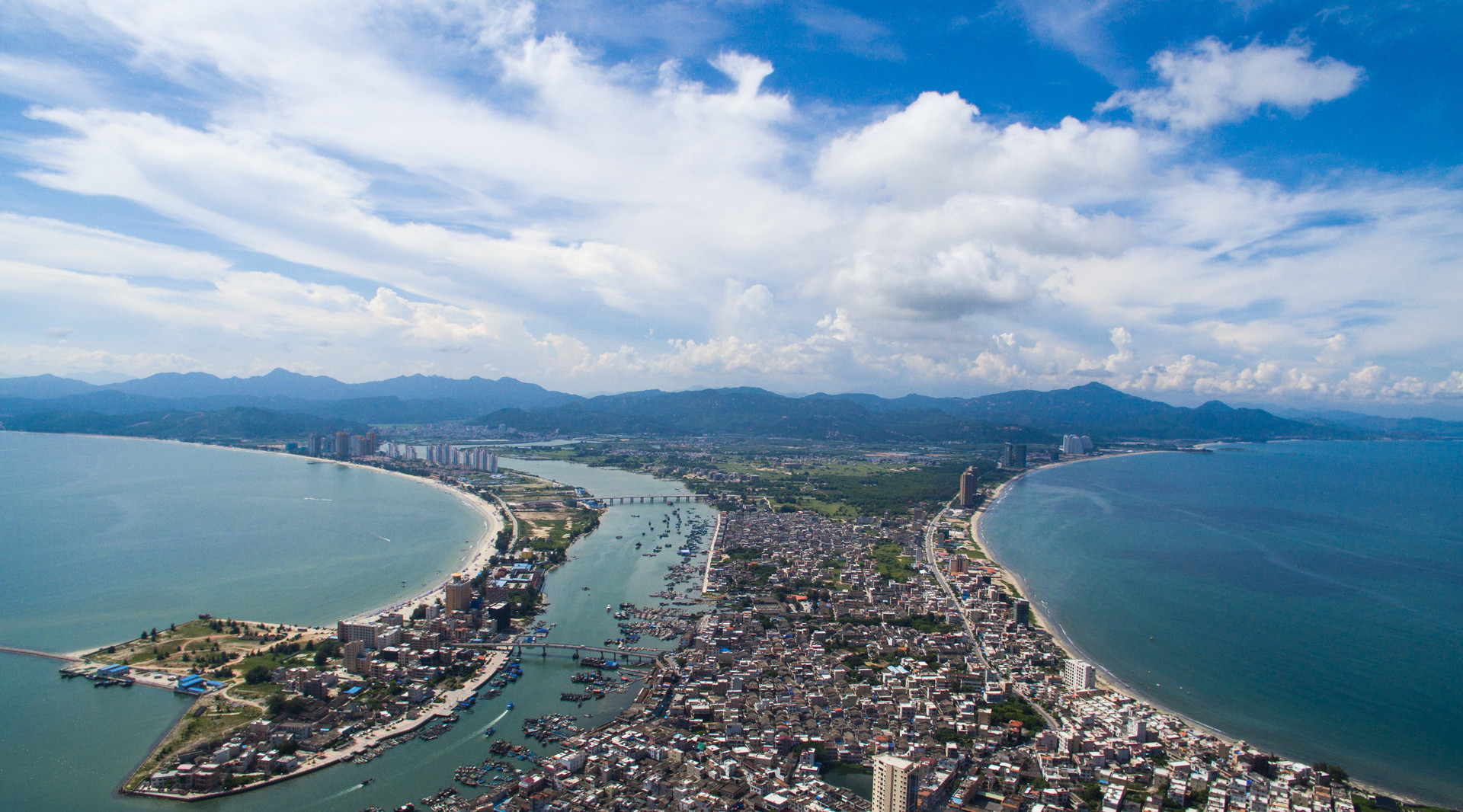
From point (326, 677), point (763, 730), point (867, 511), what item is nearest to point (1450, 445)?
point (867, 511)

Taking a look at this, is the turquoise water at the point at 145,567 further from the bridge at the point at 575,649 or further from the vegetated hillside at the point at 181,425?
the vegetated hillside at the point at 181,425

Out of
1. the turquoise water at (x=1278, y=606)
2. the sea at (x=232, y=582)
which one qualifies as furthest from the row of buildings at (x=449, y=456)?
the turquoise water at (x=1278, y=606)

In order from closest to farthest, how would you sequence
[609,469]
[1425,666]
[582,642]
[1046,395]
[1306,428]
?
[1425,666]
[582,642]
[609,469]
[1306,428]
[1046,395]

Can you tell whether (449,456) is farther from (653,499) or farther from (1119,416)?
(1119,416)

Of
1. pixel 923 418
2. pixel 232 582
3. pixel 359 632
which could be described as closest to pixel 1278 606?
pixel 359 632

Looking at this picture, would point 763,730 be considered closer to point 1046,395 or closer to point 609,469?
point 609,469

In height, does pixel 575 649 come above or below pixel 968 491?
below

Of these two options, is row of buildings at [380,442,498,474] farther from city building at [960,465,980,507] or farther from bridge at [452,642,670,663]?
bridge at [452,642,670,663]
